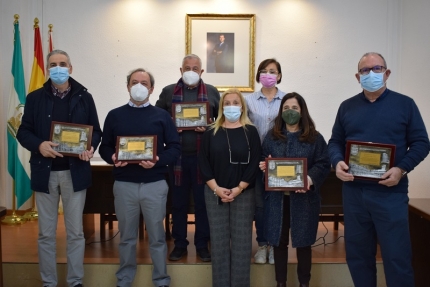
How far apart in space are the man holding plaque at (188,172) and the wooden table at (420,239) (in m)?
1.49

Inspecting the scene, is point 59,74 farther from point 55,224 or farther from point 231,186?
point 231,186

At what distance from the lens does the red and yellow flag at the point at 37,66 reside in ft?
16.1

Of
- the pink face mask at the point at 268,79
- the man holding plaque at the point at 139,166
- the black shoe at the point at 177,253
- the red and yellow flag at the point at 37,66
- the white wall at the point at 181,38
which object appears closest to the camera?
the man holding plaque at the point at 139,166

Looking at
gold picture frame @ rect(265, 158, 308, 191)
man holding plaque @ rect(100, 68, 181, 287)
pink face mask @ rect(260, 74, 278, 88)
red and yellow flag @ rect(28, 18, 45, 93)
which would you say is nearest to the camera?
gold picture frame @ rect(265, 158, 308, 191)

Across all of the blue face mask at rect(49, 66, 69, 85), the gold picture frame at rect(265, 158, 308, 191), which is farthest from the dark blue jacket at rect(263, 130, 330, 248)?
the blue face mask at rect(49, 66, 69, 85)

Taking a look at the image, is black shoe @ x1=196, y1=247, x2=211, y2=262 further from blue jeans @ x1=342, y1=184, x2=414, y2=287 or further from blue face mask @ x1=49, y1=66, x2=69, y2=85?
blue face mask @ x1=49, y1=66, x2=69, y2=85

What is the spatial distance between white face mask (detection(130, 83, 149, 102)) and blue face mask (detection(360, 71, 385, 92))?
1406 millimetres

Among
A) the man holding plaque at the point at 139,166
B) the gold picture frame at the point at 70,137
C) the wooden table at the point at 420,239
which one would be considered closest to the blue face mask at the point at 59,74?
the gold picture frame at the point at 70,137

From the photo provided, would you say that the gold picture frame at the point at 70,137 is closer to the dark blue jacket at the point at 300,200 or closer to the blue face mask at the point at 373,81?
the dark blue jacket at the point at 300,200

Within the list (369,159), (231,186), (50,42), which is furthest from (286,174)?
(50,42)

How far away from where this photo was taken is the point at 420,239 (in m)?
2.88

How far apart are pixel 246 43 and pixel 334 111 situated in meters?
1.44

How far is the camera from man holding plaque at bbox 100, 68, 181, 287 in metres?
2.82

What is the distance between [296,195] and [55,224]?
5.39ft
